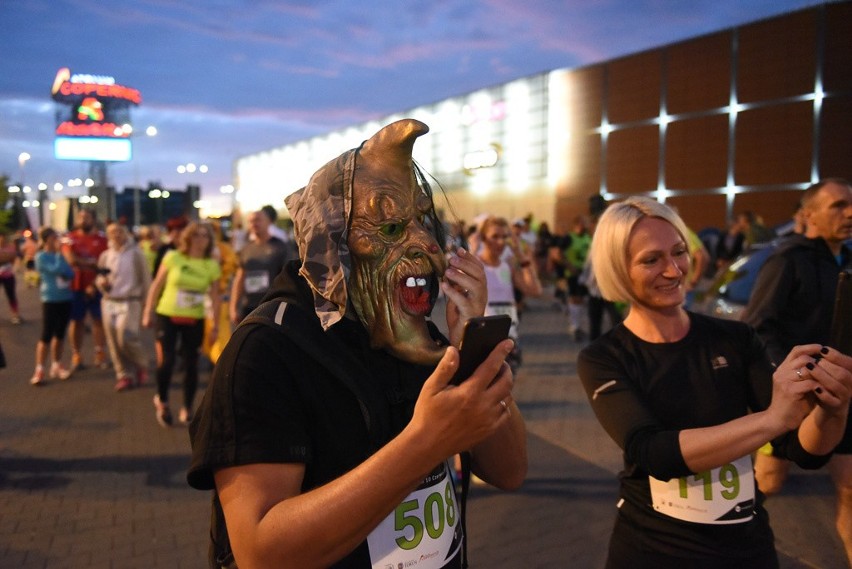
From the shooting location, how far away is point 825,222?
368cm

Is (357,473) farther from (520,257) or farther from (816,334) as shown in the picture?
(520,257)

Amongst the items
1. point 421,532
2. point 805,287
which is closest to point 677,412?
point 421,532

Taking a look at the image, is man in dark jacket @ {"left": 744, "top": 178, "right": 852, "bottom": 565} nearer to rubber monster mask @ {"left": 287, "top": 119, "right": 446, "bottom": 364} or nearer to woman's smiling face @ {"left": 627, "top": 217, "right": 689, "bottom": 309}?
woman's smiling face @ {"left": 627, "top": 217, "right": 689, "bottom": 309}

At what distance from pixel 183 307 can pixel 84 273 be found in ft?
10.6

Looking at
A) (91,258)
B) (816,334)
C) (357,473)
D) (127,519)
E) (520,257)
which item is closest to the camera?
(357,473)

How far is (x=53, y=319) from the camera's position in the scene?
8781 mm

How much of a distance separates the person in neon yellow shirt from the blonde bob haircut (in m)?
5.16

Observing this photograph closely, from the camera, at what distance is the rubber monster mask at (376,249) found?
1452 mm

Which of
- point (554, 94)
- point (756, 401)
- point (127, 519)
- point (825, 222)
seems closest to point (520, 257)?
point (825, 222)

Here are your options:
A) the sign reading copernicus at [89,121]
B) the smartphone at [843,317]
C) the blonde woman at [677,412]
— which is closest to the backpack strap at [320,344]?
the blonde woman at [677,412]

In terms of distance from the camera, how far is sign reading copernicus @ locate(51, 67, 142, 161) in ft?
207

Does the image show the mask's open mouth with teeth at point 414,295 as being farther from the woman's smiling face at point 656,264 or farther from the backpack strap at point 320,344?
the woman's smiling face at point 656,264

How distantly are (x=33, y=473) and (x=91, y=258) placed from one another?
442cm

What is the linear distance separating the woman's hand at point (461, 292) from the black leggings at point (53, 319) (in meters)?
8.57
